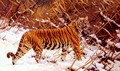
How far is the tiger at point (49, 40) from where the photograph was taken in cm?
283

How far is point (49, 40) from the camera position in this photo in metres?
2.91

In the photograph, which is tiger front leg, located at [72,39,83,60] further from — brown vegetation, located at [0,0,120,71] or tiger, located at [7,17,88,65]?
brown vegetation, located at [0,0,120,71]

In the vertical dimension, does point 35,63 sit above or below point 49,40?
below

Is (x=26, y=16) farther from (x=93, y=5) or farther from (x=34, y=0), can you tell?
(x=93, y=5)

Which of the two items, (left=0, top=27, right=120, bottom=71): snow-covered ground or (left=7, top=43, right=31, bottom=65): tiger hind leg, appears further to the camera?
(left=7, top=43, right=31, bottom=65): tiger hind leg

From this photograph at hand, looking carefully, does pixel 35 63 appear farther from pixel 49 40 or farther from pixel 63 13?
pixel 63 13

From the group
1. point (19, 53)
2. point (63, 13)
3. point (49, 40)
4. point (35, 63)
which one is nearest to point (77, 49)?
point (49, 40)

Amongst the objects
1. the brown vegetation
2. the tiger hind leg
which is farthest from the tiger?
the brown vegetation

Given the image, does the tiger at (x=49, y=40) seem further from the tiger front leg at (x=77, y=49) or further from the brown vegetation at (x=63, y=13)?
the brown vegetation at (x=63, y=13)

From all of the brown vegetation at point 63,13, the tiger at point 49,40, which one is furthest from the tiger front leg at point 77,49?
the brown vegetation at point 63,13

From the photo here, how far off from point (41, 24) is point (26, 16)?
0.53 meters

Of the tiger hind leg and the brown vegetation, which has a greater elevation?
the brown vegetation

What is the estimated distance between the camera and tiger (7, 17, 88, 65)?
283 cm

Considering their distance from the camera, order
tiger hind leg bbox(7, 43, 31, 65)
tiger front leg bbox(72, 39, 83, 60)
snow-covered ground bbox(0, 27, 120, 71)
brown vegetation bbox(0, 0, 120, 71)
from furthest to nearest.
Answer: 1. brown vegetation bbox(0, 0, 120, 71)
2. tiger front leg bbox(72, 39, 83, 60)
3. tiger hind leg bbox(7, 43, 31, 65)
4. snow-covered ground bbox(0, 27, 120, 71)
